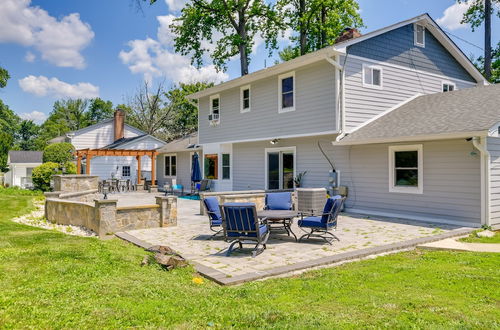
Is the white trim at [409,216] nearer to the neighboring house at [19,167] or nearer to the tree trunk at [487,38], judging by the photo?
the tree trunk at [487,38]

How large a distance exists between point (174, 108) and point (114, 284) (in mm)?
38766

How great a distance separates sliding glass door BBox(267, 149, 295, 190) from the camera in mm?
15183

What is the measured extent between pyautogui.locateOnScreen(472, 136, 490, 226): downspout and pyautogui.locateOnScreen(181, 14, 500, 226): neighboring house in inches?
1.4

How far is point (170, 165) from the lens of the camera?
25.3 metres

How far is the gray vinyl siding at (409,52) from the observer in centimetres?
1337

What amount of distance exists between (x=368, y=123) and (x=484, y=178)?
448 cm

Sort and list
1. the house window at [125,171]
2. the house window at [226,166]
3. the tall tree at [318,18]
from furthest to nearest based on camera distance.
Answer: the house window at [125,171] → the tall tree at [318,18] → the house window at [226,166]

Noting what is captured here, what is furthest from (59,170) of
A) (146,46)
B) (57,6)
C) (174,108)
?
(174,108)

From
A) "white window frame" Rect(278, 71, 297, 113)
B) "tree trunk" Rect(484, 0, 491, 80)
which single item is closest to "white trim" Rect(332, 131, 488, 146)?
"white window frame" Rect(278, 71, 297, 113)

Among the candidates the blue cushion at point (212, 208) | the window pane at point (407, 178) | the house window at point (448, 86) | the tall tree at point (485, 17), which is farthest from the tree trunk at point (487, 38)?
the blue cushion at point (212, 208)

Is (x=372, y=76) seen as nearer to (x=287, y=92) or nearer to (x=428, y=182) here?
(x=287, y=92)

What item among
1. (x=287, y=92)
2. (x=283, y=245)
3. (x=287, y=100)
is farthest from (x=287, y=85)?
(x=283, y=245)

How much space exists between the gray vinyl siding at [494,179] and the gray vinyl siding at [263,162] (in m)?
4.98

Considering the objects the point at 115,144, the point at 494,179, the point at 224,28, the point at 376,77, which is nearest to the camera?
the point at 494,179
